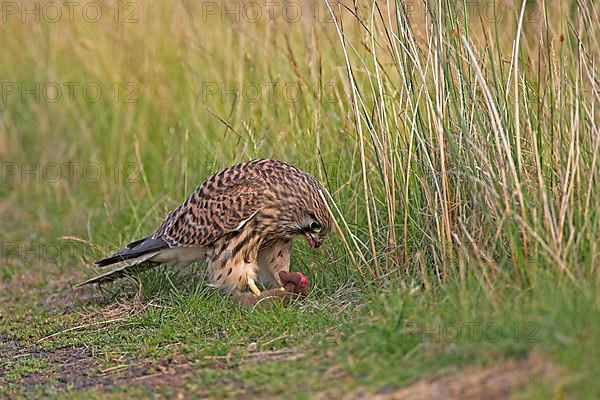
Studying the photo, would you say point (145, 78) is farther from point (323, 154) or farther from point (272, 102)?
point (323, 154)

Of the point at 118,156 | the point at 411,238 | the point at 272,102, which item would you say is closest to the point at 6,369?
the point at 411,238

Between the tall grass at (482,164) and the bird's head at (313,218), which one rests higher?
Result: the tall grass at (482,164)

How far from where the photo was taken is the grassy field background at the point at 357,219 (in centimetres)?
383

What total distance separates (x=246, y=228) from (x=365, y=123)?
0.88 metres

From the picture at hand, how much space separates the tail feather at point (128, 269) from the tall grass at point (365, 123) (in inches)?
29.7

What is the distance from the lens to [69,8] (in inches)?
363

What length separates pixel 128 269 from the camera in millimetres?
5629

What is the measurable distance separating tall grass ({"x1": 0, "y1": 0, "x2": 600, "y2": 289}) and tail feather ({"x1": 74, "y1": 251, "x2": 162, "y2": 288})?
0.75 meters
